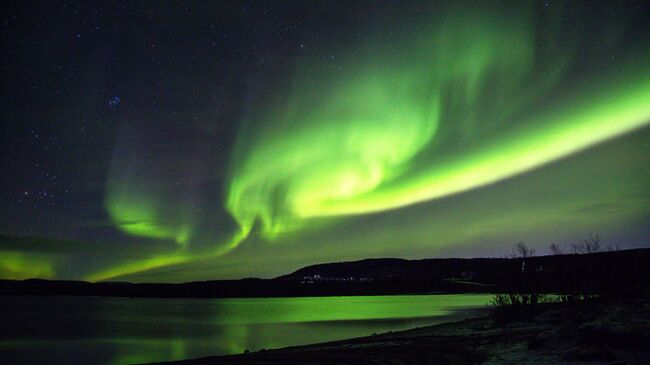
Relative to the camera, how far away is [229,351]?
39188 millimetres

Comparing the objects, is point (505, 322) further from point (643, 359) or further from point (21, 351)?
point (21, 351)

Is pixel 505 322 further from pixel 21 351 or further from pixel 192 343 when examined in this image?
pixel 21 351

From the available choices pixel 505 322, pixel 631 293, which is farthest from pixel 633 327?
pixel 505 322

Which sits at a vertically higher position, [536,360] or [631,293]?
[631,293]

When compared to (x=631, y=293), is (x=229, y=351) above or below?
below

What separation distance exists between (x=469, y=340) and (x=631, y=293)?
8264 mm

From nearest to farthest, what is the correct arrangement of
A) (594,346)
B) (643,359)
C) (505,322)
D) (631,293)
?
(643,359) < (594,346) < (631,293) < (505,322)

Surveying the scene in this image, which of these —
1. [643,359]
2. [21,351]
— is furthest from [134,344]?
[643,359]

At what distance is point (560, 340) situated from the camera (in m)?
18.9

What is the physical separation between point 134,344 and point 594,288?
45.9 metres

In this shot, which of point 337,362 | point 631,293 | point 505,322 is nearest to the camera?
point 337,362

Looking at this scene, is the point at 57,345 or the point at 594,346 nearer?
the point at 594,346

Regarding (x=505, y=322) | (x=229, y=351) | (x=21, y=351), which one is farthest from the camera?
(x=21, y=351)

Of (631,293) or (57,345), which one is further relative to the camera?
(57,345)
